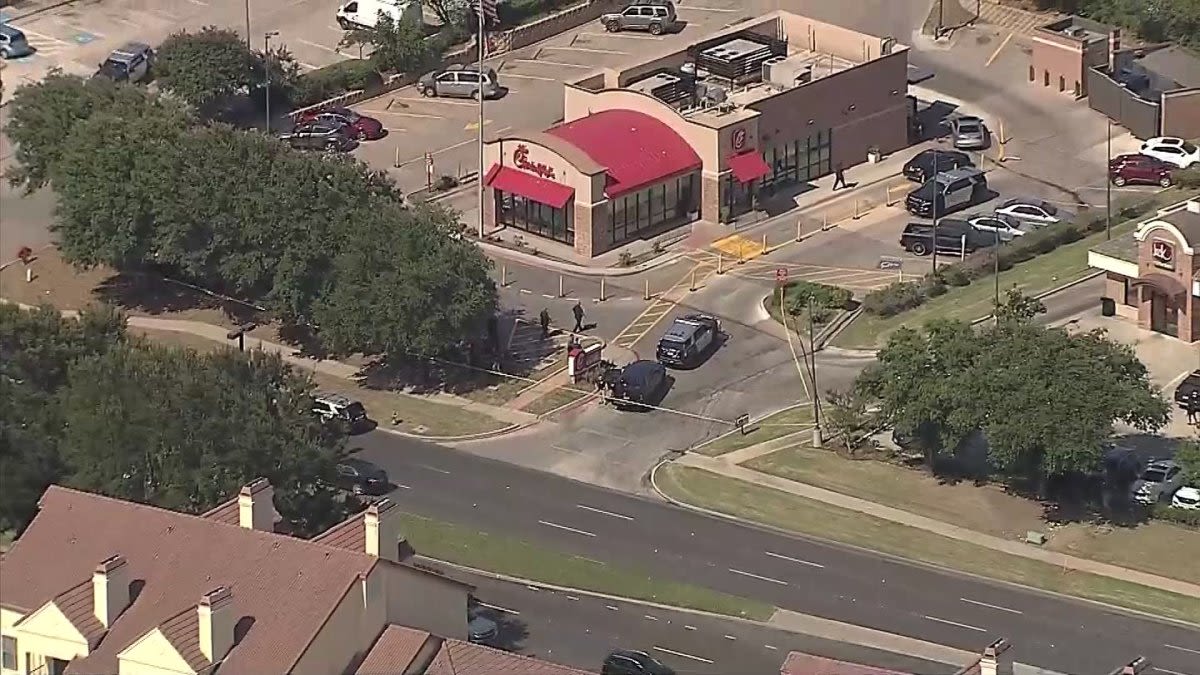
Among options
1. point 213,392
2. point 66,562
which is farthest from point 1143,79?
point 66,562

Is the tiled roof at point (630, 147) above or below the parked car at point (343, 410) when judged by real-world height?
above

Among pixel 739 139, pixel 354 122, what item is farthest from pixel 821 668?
pixel 354 122

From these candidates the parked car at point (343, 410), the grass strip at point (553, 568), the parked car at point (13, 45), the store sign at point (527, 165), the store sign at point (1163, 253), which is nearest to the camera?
the grass strip at point (553, 568)

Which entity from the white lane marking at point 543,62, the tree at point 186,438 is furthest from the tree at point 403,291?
the white lane marking at point 543,62

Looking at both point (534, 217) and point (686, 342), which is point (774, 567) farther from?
point (534, 217)

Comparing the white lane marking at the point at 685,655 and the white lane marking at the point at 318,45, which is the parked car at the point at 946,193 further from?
the white lane marking at the point at 685,655

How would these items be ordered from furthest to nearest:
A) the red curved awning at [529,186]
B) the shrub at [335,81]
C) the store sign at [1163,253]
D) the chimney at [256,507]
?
1. the shrub at [335,81]
2. the red curved awning at [529,186]
3. the store sign at [1163,253]
4. the chimney at [256,507]

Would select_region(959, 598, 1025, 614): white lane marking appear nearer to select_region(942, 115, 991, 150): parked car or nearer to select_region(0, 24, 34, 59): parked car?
select_region(942, 115, 991, 150): parked car

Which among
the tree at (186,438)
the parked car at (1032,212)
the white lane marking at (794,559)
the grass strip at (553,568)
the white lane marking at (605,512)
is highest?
the tree at (186,438)
